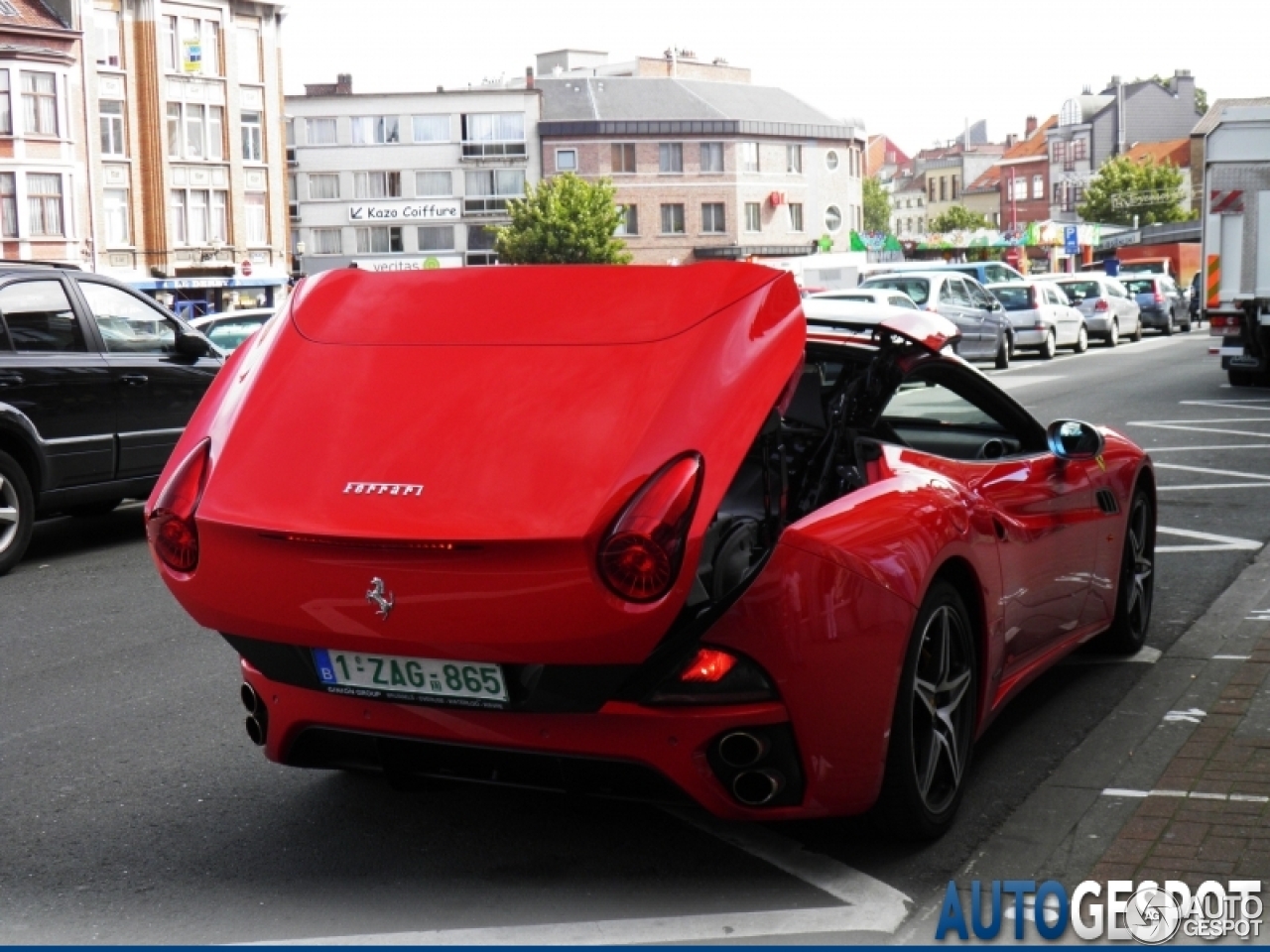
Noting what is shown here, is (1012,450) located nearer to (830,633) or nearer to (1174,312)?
(830,633)

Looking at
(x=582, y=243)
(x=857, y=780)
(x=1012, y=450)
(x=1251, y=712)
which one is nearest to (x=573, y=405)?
(x=857, y=780)

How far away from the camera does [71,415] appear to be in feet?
34.3

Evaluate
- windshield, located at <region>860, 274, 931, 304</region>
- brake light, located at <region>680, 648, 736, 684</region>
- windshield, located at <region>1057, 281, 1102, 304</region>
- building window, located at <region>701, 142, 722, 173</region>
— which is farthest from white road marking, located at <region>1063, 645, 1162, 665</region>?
building window, located at <region>701, 142, 722, 173</region>

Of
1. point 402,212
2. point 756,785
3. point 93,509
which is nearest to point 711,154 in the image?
point 402,212

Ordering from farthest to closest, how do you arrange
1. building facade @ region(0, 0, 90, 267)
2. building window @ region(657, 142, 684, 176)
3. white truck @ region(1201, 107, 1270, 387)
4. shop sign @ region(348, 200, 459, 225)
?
shop sign @ region(348, 200, 459, 225) → building window @ region(657, 142, 684, 176) → building facade @ region(0, 0, 90, 267) → white truck @ region(1201, 107, 1270, 387)

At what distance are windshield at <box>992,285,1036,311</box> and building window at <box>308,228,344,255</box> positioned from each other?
7053cm

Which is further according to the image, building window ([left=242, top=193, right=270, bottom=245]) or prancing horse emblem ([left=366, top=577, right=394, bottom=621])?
building window ([left=242, top=193, right=270, bottom=245])

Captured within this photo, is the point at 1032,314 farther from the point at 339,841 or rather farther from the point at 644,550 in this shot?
the point at 644,550

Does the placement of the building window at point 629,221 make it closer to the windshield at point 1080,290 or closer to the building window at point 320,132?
the building window at point 320,132

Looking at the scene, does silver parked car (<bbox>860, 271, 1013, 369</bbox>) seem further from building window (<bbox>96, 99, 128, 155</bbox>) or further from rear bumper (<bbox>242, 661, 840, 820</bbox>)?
building window (<bbox>96, 99, 128, 155</bbox>)

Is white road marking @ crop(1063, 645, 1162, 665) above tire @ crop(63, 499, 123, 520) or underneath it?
underneath

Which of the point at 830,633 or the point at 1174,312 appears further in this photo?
the point at 1174,312

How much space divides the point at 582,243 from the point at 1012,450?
87.9 m

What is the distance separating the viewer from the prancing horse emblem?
399cm
